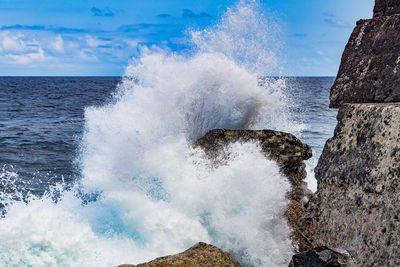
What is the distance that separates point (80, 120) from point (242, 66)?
14.0 meters

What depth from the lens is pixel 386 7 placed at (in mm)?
3760

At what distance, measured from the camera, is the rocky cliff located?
2.70 metres

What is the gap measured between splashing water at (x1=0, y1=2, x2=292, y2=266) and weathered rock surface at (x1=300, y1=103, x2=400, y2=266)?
112cm

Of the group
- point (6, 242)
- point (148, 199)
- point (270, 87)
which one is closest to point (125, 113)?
point (148, 199)

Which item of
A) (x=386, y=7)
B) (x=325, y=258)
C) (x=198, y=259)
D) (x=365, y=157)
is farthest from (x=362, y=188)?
(x=386, y=7)

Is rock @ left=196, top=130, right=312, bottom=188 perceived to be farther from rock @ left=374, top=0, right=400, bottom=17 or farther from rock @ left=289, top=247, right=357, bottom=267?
rock @ left=289, top=247, right=357, bottom=267

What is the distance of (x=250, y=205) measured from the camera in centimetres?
459

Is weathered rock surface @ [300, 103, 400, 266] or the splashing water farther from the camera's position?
the splashing water

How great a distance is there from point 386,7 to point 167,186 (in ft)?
10.3

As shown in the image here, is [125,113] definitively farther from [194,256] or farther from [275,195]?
[194,256]

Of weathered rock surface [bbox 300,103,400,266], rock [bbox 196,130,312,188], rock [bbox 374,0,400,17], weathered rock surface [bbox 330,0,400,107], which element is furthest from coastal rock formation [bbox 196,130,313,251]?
rock [bbox 374,0,400,17]

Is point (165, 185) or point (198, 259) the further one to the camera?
point (165, 185)

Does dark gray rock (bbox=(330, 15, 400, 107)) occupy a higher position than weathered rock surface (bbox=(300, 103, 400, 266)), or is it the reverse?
dark gray rock (bbox=(330, 15, 400, 107))

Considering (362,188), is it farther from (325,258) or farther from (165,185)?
(165,185)
